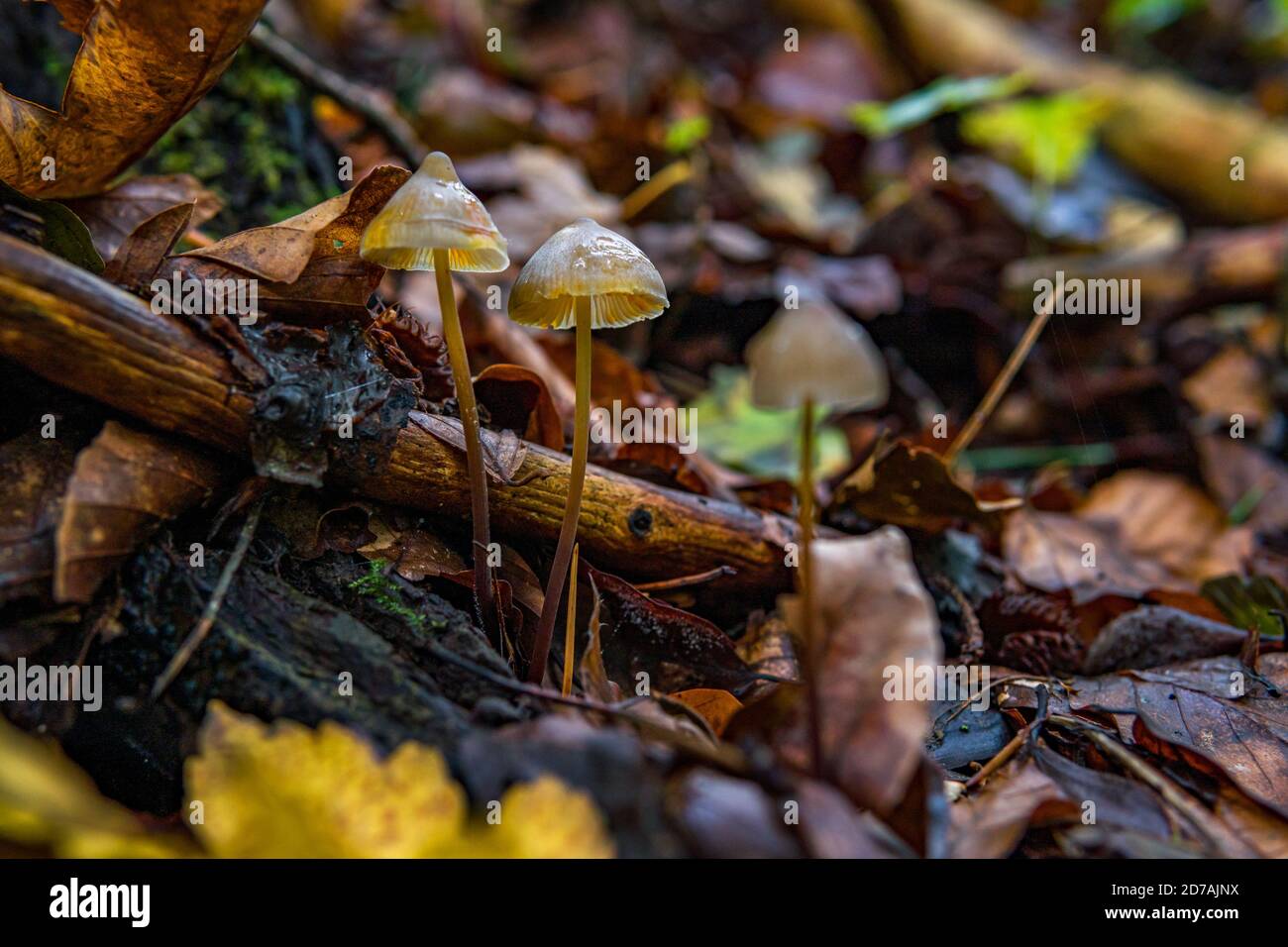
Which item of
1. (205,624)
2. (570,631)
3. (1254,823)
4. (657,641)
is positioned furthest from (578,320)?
(1254,823)

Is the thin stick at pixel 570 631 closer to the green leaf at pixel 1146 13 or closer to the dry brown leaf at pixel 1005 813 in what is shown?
the dry brown leaf at pixel 1005 813

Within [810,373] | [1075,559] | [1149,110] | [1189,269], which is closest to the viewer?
[810,373]

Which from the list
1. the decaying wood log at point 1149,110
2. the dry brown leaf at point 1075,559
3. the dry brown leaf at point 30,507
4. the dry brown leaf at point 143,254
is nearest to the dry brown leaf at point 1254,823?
the dry brown leaf at point 1075,559

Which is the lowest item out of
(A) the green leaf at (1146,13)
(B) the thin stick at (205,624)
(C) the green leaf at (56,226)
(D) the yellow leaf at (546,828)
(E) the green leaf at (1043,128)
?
(D) the yellow leaf at (546,828)

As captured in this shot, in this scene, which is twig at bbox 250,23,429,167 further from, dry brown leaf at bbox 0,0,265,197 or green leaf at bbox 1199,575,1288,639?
green leaf at bbox 1199,575,1288,639

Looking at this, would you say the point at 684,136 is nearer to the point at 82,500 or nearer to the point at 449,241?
the point at 449,241

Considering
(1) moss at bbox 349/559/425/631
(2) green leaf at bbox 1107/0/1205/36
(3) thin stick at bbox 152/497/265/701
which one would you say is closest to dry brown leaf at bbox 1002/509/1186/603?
(1) moss at bbox 349/559/425/631
